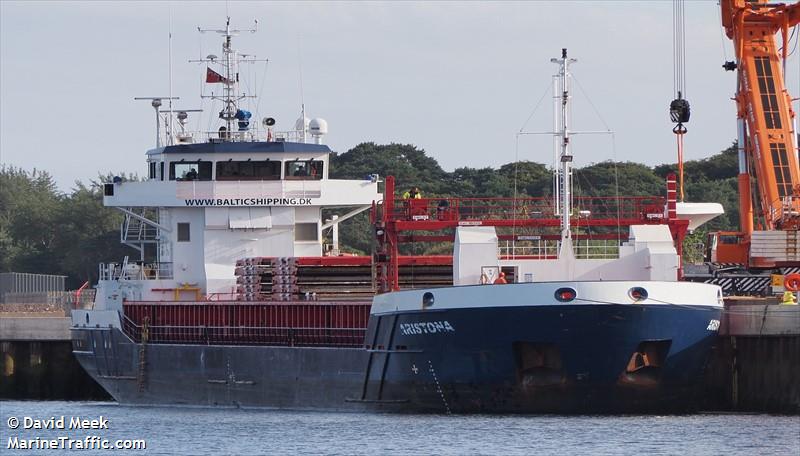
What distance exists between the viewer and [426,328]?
48.3m

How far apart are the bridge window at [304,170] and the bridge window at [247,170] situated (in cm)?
36

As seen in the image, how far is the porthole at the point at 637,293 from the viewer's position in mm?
45969

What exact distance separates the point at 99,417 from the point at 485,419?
12619 mm

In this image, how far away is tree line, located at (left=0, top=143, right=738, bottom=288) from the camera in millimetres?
94250

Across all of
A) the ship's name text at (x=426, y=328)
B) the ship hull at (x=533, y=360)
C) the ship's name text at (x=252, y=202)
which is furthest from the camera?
the ship's name text at (x=252, y=202)

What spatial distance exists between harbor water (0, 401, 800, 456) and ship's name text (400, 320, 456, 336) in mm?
2130

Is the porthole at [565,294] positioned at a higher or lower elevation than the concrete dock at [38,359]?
higher

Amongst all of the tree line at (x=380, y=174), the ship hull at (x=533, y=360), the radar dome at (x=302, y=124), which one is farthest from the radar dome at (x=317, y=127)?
the tree line at (x=380, y=174)

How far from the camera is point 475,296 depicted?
154 feet

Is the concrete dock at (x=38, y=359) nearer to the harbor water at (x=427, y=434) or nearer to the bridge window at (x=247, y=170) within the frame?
the bridge window at (x=247, y=170)

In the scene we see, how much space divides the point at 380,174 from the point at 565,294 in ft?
190

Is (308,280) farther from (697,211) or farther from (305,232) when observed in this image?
(697,211)

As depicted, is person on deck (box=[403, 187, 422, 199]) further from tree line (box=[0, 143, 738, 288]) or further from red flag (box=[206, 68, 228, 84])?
tree line (box=[0, 143, 738, 288])

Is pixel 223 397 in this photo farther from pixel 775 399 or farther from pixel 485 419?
pixel 775 399
